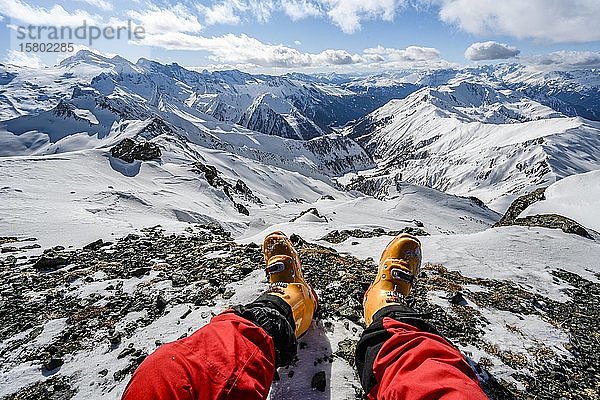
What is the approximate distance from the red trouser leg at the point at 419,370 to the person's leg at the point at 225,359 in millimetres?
1075

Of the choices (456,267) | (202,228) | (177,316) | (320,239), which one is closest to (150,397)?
(177,316)

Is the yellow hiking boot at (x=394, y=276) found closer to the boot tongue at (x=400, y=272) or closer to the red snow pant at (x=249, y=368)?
the boot tongue at (x=400, y=272)

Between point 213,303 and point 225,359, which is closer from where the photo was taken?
point 225,359

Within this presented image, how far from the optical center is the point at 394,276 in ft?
19.3

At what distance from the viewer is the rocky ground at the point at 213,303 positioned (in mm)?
4461

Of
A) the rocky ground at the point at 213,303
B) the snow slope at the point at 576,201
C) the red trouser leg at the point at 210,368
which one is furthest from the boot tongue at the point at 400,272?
the snow slope at the point at 576,201

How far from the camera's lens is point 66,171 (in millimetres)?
29297

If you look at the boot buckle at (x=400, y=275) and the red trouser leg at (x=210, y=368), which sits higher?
the red trouser leg at (x=210, y=368)

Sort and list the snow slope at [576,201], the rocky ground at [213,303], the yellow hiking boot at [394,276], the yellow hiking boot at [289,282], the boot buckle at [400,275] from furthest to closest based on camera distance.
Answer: the snow slope at [576,201], the boot buckle at [400,275], the yellow hiking boot at [394,276], the yellow hiking boot at [289,282], the rocky ground at [213,303]

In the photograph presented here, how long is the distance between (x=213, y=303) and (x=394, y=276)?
319 cm

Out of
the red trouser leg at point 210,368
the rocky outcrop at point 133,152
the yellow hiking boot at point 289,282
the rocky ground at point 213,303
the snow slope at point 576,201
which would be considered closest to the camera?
the red trouser leg at point 210,368

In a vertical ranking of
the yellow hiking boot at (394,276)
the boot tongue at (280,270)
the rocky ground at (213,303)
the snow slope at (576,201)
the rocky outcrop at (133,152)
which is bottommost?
the rocky outcrop at (133,152)

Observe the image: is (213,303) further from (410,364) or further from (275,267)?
(410,364)

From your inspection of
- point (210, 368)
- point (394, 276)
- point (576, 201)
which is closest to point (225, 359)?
point (210, 368)
